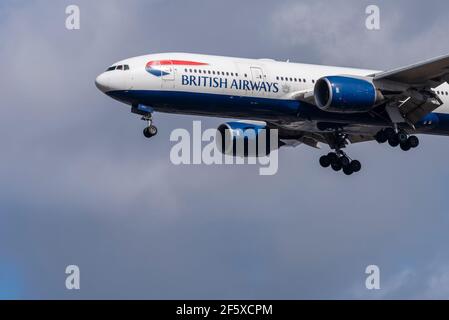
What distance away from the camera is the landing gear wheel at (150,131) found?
191 feet

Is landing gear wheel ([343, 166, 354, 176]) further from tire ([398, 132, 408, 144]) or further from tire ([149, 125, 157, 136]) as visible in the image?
tire ([149, 125, 157, 136])

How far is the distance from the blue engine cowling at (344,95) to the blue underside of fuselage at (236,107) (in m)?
1.13

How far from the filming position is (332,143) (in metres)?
68.0

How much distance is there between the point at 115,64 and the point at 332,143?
1448 centimetres

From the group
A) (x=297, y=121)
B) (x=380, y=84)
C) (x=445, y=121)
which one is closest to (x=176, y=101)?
(x=297, y=121)

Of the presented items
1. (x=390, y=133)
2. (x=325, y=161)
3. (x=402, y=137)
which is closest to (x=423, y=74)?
(x=402, y=137)

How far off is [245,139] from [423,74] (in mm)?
11202

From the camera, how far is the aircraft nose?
194 ft

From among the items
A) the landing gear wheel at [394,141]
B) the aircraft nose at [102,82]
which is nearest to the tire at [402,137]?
the landing gear wheel at [394,141]

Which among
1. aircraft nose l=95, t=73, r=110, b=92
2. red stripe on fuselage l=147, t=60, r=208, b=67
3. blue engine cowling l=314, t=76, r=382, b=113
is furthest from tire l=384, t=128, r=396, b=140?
aircraft nose l=95, t=73, r=110, b=92

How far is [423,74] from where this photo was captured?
62.8 metres

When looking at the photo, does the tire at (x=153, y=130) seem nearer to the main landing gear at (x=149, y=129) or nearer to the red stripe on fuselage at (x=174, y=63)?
the main landing gear at (x=149, y=129)
